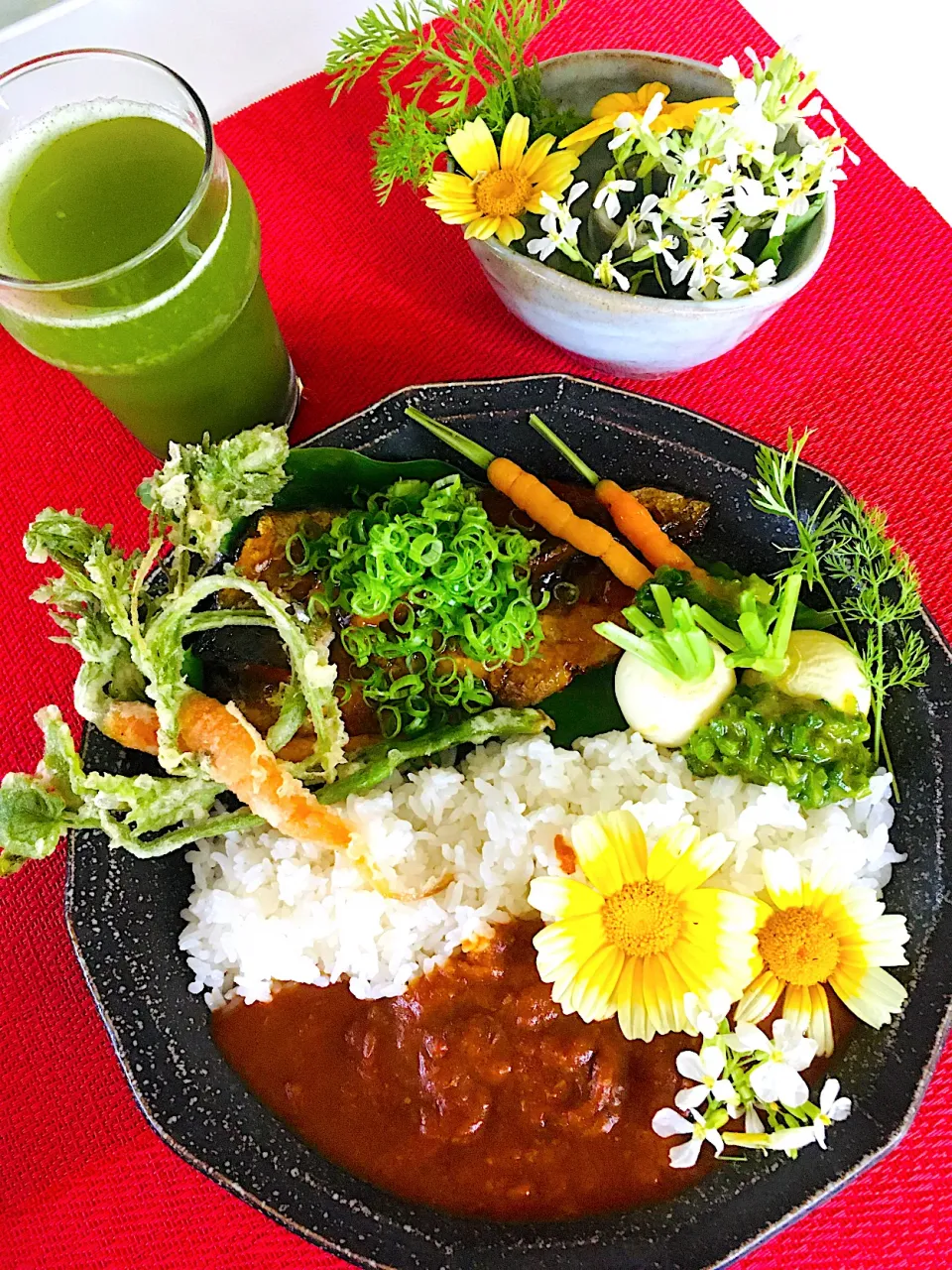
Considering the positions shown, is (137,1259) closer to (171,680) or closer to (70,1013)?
(70,1013)

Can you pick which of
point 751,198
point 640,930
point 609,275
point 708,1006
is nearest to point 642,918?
point 640,930

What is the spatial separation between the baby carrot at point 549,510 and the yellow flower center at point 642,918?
23.2 inches

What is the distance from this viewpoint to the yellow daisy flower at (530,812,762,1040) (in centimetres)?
168

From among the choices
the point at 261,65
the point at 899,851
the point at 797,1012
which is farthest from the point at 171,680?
the point at 261,65

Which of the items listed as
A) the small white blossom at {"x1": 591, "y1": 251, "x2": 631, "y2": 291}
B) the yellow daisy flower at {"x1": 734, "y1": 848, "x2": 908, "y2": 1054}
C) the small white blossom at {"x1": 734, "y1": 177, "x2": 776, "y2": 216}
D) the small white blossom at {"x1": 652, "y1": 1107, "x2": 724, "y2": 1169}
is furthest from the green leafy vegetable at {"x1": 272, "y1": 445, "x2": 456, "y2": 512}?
the small white blossom at {"x1": 652, "y1": 1107, "x2": 724, "y2": 1169}

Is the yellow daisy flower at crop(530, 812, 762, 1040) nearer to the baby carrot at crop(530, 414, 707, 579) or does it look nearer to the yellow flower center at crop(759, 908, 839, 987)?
the yellow flower center at crop(759, 908, 839, 987)

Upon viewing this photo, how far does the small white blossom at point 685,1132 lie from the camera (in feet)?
5.27

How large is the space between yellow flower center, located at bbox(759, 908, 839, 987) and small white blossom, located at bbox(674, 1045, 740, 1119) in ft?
0.67

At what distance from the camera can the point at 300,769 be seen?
5.65 ft

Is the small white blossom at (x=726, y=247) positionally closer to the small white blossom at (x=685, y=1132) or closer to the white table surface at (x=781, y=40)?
the white table surface at (x=781, y=40)

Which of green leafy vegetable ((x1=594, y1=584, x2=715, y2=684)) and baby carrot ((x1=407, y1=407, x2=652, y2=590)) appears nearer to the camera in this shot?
green leafy vegetable ((x1=594, y1=584, x2=715, y2=684))

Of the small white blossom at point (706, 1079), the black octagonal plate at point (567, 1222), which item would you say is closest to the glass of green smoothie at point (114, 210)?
the black octagonal plate at point (567, 1222)

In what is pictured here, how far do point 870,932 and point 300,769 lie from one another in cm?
105

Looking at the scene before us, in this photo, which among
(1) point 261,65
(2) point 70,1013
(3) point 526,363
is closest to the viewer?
(2) point 70,1013
